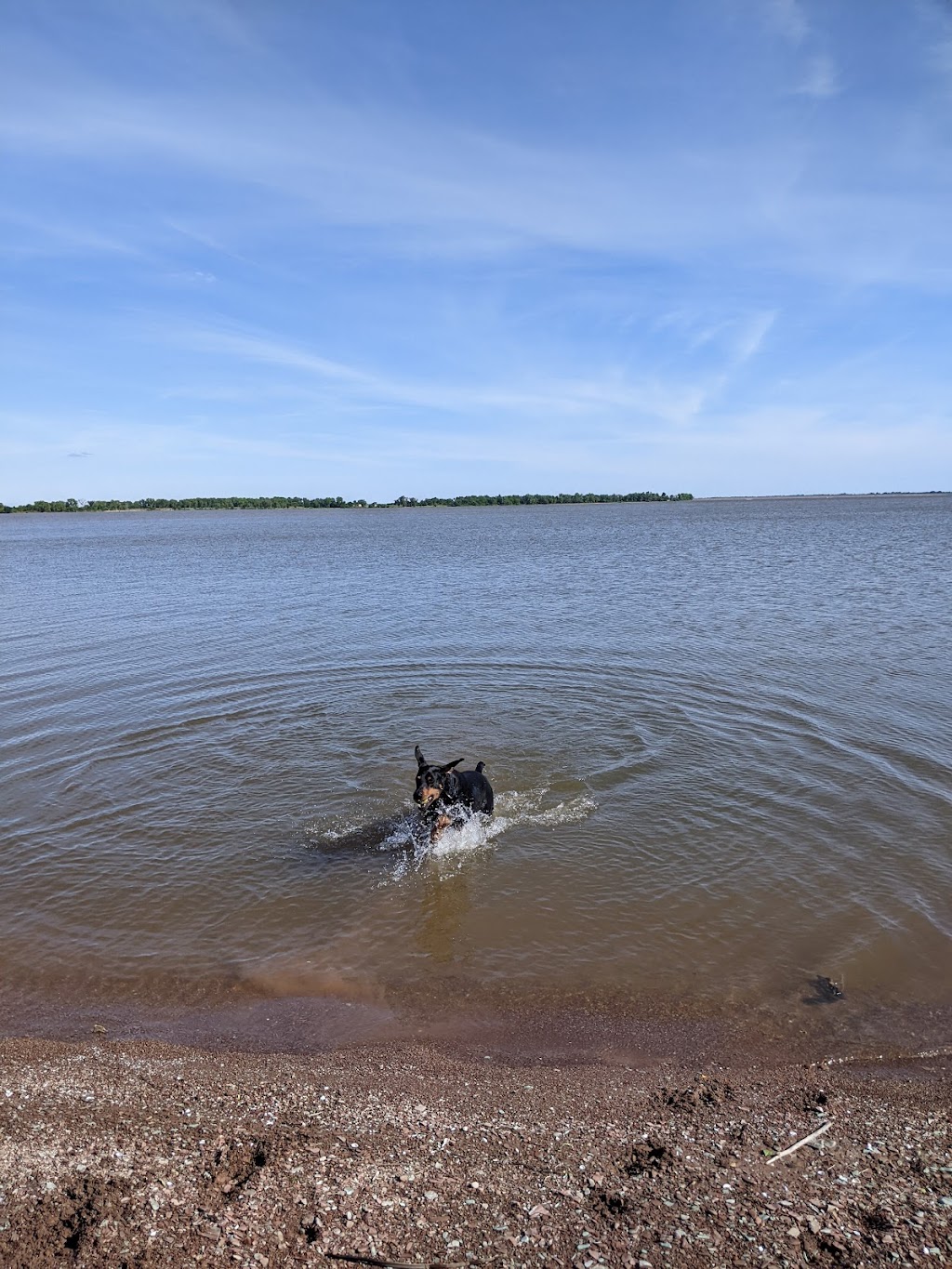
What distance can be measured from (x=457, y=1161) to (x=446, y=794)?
5.58 meters

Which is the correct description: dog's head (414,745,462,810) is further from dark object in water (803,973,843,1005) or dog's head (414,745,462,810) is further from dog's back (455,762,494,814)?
dark object in water (803,973,843,1005)

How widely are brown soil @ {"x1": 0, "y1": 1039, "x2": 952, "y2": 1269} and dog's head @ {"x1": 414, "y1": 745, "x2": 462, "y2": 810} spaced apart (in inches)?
151

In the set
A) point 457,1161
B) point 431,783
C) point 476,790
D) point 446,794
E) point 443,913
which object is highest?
point 431,783

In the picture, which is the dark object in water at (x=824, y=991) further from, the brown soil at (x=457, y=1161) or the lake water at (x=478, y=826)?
the brown soil at (x=457, y=1161)

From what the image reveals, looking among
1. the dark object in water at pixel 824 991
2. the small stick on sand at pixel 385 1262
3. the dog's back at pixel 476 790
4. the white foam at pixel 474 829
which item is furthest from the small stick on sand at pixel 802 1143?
the dog's back at pixel 476 790

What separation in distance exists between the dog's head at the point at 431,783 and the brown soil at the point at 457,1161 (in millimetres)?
3839

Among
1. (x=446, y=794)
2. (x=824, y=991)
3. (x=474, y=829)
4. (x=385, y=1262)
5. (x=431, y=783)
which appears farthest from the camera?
(x=474, y=829)

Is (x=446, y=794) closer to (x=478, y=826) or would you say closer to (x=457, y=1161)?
(x=478, y=826)

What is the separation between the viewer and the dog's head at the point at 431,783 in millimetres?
10672

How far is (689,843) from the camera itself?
37.0 ft

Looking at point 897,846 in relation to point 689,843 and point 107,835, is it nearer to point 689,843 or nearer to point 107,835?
point 689,843

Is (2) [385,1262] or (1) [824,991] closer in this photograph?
(2) [385,1262]

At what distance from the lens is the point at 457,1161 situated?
18.6ft

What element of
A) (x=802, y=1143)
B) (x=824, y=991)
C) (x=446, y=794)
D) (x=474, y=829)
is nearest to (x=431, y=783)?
(x=446, y=794)
